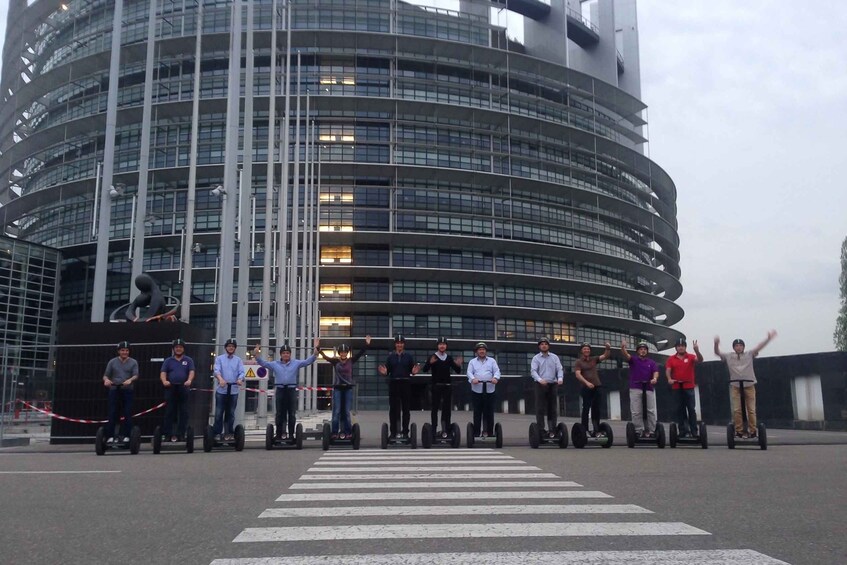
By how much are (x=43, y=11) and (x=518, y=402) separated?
58252 mm

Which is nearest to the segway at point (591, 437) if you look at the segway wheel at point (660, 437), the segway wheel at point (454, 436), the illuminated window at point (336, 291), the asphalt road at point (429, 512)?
the segway wheel at point (660, 437)

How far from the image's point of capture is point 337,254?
6569 cm

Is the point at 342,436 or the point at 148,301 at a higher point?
the point at 148,301

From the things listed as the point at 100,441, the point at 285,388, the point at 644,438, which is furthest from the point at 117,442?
the point at 644,438

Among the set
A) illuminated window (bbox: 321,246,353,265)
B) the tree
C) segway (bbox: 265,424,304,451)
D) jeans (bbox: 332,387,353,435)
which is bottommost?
segway (bbox: 265,424,304,451)

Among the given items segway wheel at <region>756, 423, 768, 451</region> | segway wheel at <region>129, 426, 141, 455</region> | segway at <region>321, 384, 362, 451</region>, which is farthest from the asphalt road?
segway at <region>321, 384, 362, 451</region>

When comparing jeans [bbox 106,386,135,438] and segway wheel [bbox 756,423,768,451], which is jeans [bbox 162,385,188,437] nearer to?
jeans [bbox 106,386,135,438]

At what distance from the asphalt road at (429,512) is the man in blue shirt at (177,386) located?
295 cm

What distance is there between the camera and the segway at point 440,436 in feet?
46.5

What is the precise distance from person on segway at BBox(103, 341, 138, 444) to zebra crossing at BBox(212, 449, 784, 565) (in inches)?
229

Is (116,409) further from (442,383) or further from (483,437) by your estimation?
(483,437)

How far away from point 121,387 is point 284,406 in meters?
3.01

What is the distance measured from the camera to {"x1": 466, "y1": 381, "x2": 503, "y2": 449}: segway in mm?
14352

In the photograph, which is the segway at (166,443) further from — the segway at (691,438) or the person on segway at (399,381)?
the segway at (691,438)
